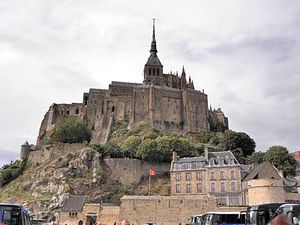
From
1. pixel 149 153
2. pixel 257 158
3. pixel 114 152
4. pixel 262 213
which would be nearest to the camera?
pixel 262 213

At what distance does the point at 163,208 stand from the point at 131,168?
58.7 feet

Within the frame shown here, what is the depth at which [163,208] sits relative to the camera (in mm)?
44656

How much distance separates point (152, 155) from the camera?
62.9 metres

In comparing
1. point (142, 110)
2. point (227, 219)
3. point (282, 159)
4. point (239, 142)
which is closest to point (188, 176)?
point (282, 159)

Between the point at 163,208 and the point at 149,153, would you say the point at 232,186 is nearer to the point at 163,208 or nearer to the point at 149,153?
the point at 163,208

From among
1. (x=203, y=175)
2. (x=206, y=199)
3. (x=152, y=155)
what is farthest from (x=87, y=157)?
(x=206, y=199)

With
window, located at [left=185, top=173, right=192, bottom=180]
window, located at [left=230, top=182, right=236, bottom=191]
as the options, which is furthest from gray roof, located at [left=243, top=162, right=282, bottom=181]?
window, located at [left=185, top=173, right=192, bottom=180]

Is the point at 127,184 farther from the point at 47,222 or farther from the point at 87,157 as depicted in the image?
the point at 47,222

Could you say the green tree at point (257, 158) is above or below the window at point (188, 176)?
above

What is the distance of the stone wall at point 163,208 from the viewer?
44.2 metres

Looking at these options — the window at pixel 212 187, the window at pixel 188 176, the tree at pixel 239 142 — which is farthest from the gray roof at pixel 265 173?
the tree at pixel 239 142

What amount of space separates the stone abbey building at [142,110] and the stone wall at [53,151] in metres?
18.9

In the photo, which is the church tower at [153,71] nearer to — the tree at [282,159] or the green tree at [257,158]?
the green tree at [257,158]

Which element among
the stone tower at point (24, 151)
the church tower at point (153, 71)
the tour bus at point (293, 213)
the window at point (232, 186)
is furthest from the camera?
the church tower at point (153, 71)
